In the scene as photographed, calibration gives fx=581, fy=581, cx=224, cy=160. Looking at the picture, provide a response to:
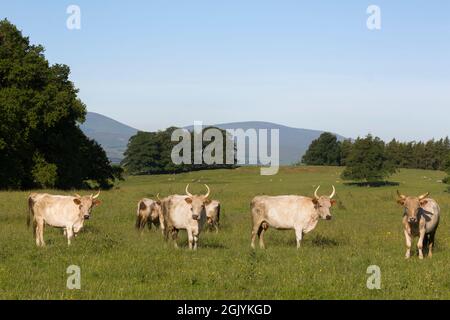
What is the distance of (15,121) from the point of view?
43.2 metres

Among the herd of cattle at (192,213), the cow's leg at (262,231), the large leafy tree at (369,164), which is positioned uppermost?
the large leafy tree at (369,164)

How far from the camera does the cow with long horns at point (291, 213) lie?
60.1ft

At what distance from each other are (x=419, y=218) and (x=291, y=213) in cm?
404

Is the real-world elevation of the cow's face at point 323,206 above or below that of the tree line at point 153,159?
below

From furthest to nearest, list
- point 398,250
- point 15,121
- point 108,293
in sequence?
1. point 15,121
2. point 398,250
3. point 108,293

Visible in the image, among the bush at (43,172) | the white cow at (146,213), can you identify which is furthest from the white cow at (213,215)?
the bush at (43,172)

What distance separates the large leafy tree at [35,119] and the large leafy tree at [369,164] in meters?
38.4

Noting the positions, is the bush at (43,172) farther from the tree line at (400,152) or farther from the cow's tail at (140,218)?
the tree line at (400,152)

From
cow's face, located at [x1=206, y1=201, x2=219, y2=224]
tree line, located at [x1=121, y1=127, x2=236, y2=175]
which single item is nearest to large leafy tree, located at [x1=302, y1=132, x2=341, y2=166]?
tree line, located at [x1=121, y1=127, x2=236, y2=175]

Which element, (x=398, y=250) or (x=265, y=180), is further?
(x=265, y=180)

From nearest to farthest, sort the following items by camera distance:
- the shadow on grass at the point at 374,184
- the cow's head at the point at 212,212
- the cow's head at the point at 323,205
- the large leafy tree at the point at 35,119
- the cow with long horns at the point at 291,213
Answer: the cow's head at the point at 323,205
the cow with long horns at the point at 291,213
the cow's head at the point at 212,212
the large leafy tree at the point at 35,119
the shadow on grass at the point at 374,184

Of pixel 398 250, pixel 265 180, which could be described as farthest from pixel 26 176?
pixel 265 180
